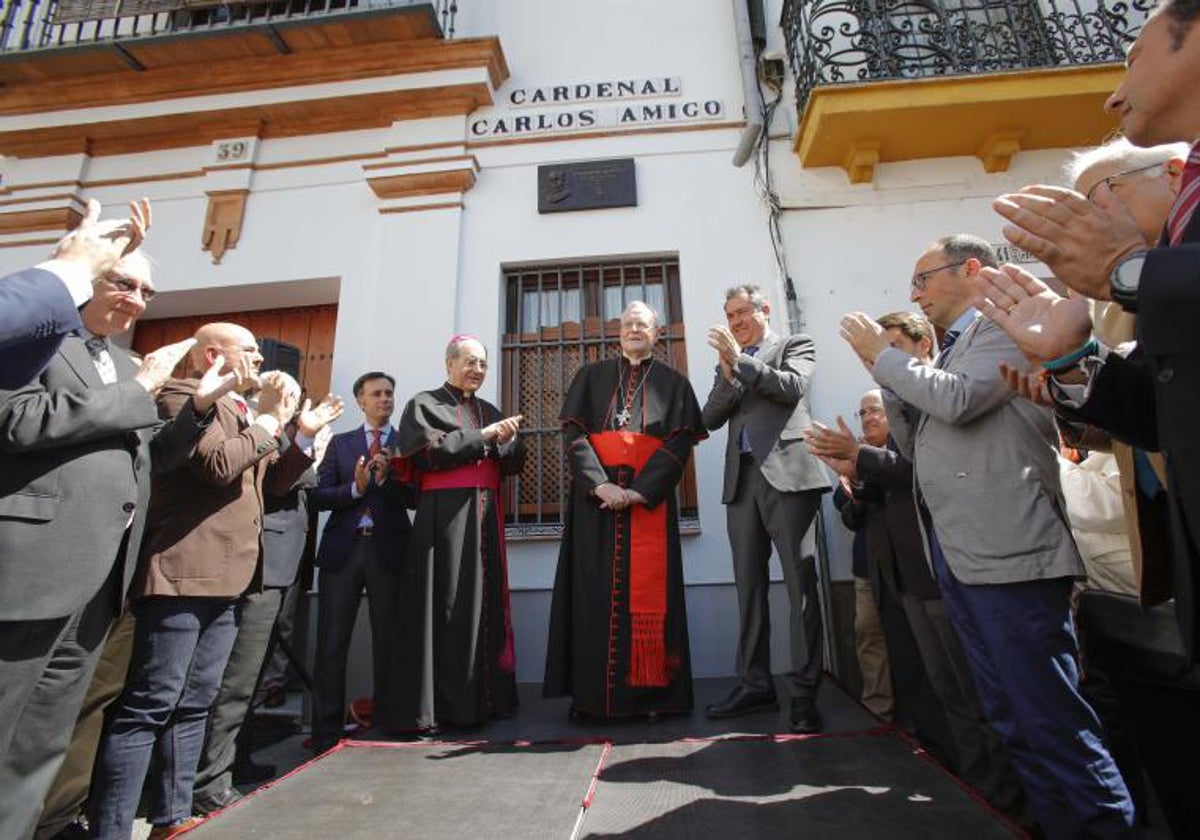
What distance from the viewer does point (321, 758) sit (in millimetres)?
2648

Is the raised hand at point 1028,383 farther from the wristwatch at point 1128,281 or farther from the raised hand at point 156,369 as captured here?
the raised hand at point 156,369

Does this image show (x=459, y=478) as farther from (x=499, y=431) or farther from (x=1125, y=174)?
(x=1125, y=174)

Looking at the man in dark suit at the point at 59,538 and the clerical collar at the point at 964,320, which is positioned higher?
the clerical collar at the point at 964,320

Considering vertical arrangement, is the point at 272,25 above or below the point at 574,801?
above

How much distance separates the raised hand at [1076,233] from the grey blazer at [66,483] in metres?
2.29

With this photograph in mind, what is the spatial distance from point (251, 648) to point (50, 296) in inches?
74.7

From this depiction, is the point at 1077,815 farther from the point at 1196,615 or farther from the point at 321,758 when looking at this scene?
the point at 321,758

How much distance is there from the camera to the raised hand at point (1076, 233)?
4.05ft

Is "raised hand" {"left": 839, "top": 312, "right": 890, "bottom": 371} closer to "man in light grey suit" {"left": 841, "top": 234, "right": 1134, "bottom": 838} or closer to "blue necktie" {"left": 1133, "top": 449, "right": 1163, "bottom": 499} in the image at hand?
"man in light grey suit" {"left": 841, "top": 234, "right": 1134, "bottom": 838}

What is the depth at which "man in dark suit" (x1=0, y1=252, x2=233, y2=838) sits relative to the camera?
1674mm

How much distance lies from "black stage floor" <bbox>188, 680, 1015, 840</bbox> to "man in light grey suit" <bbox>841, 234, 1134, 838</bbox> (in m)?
0.25

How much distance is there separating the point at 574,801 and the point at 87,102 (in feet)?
23.1

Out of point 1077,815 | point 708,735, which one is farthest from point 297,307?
point 1077,815

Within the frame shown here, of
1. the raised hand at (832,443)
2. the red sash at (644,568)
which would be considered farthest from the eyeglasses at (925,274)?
A: the red sash at (644,568)
